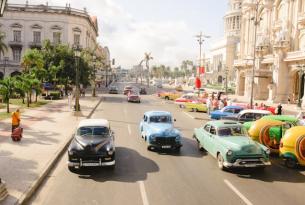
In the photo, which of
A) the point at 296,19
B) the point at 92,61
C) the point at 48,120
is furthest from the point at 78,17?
the point at 48,120

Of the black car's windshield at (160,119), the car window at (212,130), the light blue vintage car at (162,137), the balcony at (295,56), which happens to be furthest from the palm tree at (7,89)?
the balcony at (295,56)

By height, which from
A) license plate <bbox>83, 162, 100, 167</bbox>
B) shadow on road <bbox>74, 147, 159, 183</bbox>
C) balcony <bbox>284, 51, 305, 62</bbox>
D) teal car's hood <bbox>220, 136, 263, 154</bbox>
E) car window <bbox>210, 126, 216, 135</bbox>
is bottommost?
shadow on road <bbox>74, 147, 159, 183</bbox>

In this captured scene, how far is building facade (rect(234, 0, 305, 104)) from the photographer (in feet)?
169

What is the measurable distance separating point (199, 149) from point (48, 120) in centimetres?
1272

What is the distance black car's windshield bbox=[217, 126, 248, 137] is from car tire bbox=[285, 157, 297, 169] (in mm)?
2136

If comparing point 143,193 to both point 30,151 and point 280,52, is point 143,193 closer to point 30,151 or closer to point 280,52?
point 30,151

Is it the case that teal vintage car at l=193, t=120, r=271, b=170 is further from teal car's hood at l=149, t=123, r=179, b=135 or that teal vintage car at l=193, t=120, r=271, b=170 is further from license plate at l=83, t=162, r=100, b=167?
license plate at l=83, t=162, r=100, b=167

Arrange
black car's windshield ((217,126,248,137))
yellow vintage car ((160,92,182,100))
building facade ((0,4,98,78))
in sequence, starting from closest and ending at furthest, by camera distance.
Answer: black car's windshield ((217,126,248,137)) < yellow vintage car ((160,92,182,100)) < building facade ((0,4,98,78))

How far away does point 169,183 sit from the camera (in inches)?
474

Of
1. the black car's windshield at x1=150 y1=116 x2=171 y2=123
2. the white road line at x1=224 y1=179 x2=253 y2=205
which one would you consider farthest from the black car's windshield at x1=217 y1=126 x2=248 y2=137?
the black car's windshield at x1=150 y1=116 x2=171 y2=123

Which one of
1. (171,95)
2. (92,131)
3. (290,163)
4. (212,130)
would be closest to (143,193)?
(92,131)

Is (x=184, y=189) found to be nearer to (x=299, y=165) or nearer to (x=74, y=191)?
(x=74, y=191)

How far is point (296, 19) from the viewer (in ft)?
174

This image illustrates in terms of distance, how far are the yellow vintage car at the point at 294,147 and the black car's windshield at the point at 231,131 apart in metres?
1.84
